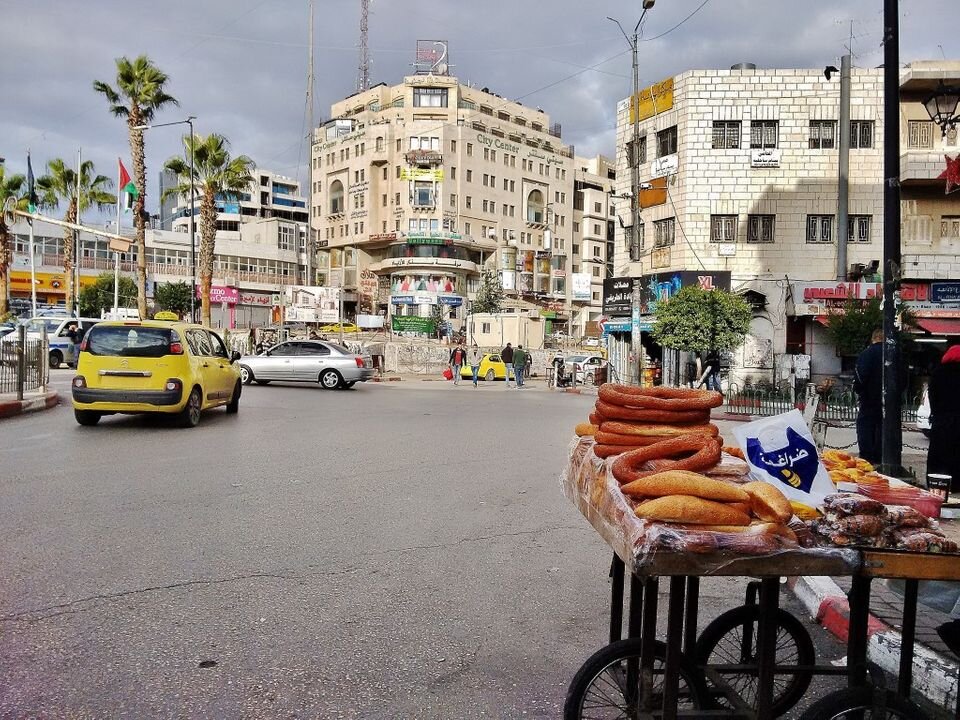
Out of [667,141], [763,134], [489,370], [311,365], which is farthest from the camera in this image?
[489,370]

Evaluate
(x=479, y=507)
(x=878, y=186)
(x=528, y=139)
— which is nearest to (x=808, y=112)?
(x=878, y=186)

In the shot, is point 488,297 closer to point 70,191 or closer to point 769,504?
point 70,191

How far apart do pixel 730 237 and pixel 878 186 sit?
17.0 feet

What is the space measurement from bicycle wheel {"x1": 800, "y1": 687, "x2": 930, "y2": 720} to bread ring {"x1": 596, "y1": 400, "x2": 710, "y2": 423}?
123cm

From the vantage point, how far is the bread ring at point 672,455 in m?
3.20

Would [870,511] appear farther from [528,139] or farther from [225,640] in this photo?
[528,139]

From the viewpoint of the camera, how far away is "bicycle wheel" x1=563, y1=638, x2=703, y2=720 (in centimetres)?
309

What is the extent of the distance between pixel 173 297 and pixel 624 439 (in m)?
78.5

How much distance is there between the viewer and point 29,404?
53.9 feet

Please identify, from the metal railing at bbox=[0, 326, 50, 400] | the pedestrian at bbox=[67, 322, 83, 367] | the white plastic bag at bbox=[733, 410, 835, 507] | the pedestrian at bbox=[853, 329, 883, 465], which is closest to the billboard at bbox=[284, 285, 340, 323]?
the pedestrian at bbox=[67, 322, 83, 367]

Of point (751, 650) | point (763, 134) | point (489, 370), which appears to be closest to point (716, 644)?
point (751, 650)

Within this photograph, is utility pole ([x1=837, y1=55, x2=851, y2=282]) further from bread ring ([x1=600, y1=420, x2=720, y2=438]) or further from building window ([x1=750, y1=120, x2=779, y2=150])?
bread ring ([x1=600, y1=420, x2=720, y2=438])

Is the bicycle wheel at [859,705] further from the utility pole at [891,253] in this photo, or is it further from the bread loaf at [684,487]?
the utility pole at [891,253]

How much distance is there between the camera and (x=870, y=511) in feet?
10.0
